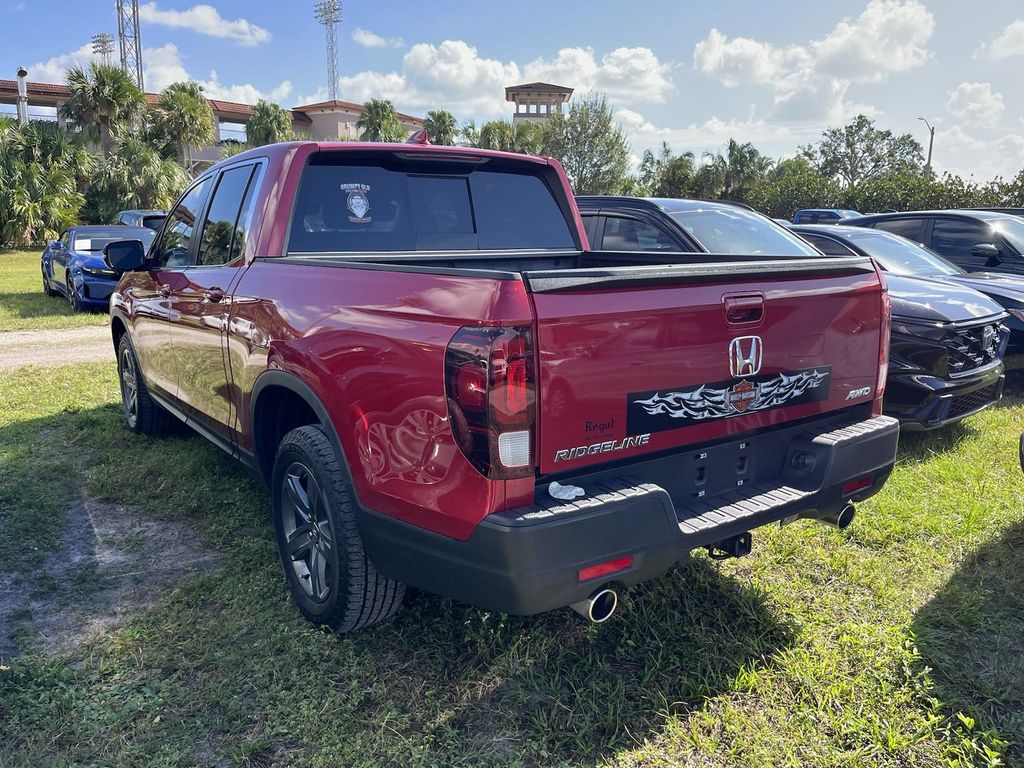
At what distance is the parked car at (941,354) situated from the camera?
516cm

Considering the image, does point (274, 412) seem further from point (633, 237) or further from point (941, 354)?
point (941, 354)

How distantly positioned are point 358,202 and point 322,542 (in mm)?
1634

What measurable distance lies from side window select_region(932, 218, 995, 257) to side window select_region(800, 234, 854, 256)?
8.05ft

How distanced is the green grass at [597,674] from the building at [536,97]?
307 feet

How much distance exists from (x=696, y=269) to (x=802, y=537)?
204 centimetres

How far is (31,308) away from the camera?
13.3 meters

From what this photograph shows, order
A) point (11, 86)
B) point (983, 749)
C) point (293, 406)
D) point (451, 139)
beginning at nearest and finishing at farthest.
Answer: point (983, 749)
point (293, 406)
point (11, 86)
point (451, 139)

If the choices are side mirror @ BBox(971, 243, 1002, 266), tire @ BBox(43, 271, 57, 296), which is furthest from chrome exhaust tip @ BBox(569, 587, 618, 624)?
tire @ BBox(43, 271, 57, 296)

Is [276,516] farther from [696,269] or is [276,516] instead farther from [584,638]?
[696,269]

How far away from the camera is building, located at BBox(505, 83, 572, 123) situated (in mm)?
92750

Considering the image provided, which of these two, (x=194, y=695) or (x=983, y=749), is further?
(x=194, y=695)

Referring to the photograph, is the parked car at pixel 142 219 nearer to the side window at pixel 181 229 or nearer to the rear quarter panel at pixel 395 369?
the side window at pixel 181 229

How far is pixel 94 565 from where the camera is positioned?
12.2 feet

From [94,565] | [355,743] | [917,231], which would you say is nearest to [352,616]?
[355,743]
